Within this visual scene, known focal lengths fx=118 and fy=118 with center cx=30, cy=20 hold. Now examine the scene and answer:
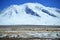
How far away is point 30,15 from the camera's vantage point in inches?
100

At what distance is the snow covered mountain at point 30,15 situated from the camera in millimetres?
→ 2539

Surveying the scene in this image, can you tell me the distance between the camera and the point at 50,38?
240cm

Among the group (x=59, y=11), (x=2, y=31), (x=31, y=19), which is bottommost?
(x=2, y=31)

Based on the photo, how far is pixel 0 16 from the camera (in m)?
2.59

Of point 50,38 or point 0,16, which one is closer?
point 50,38

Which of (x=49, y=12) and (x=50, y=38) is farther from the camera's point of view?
(x=49, y=12)

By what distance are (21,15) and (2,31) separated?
53cm

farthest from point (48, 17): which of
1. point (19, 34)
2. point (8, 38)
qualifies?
point (8, 38)

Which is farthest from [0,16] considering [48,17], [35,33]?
[48,17]

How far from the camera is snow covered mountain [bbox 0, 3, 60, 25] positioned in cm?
254

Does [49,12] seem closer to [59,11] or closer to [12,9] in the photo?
[59,11]

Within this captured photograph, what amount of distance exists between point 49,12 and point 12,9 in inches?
31.7

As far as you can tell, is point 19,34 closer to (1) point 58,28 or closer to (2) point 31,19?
(2) point 31,19

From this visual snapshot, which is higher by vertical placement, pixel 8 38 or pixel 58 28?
pixel 58 28
